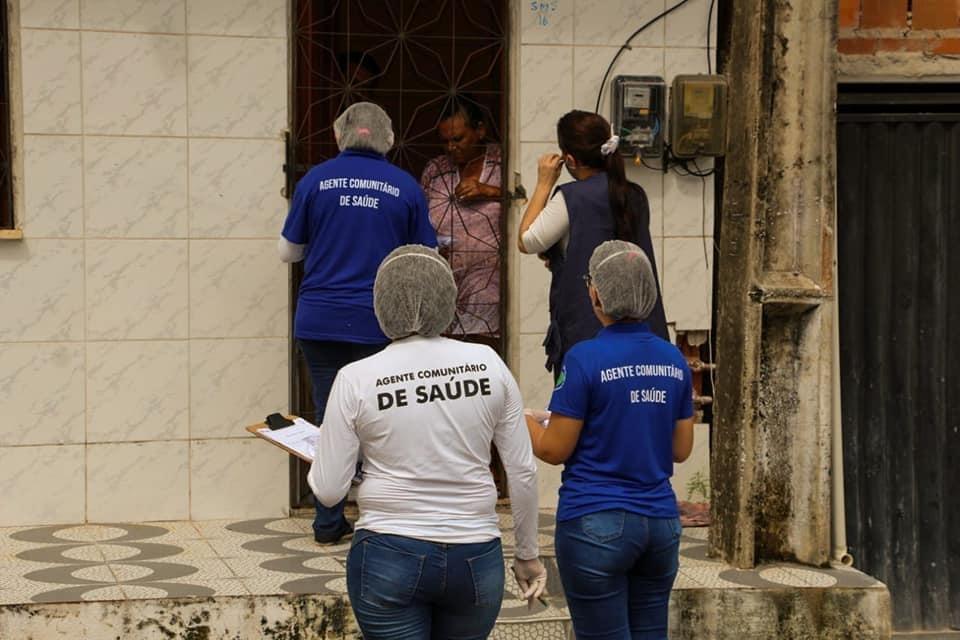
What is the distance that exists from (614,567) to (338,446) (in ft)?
3.39

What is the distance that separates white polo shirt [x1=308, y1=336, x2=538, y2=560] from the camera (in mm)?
4371

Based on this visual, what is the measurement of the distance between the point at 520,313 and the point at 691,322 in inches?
34.7

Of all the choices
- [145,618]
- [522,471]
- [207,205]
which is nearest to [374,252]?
[207,205]

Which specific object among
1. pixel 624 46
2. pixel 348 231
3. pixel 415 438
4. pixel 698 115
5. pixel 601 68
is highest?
pixel 624 46

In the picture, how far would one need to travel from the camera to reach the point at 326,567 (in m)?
6.86

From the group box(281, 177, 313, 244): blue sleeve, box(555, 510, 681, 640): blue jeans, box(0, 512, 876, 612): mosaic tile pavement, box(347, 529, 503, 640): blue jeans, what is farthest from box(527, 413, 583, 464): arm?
box(281, 177, 313, 244): blue sleeve

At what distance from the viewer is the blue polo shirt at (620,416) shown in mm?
4926

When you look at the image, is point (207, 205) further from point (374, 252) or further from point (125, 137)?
point (374, 252)

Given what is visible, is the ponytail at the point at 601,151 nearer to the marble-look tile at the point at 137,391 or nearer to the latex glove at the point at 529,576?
the latex glove at the point at 529,576

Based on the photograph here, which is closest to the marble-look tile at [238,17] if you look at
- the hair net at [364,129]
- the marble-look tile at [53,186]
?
the marble-look tile at [53,186]

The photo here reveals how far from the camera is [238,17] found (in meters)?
7.75

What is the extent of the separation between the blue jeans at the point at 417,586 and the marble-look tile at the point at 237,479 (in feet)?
11.6

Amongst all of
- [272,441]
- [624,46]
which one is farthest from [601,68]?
[272,441]

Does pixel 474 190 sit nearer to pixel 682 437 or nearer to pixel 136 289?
pixel 136 289
